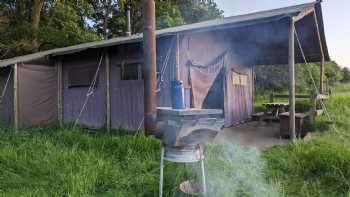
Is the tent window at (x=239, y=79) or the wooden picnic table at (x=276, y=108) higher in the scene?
the tent window at (x=239, y=79)

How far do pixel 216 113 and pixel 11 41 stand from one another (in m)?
14.0

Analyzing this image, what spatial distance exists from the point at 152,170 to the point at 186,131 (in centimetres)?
149

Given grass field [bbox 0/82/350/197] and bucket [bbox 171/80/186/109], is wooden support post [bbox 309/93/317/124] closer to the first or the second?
grass field [bbox 0/82/350/197]

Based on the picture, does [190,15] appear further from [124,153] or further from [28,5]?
[124,153]

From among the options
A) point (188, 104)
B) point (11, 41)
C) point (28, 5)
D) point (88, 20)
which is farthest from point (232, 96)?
point (88, 20)

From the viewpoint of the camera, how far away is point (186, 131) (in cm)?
249

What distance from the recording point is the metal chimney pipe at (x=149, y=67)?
2.92 meters

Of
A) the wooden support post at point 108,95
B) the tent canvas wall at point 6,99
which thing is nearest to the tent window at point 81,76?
the wooden support post at point 108,95

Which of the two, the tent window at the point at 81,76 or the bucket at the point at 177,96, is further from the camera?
the tent window at the point at 81,76

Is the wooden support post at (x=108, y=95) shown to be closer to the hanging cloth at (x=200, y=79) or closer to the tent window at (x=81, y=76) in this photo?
the tent window at (x=81, y=76)

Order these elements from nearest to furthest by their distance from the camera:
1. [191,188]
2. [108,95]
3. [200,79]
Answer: [191,188] → [200,79] → [108,95]

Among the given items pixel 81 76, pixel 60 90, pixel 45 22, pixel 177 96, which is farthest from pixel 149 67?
pixel 45 22

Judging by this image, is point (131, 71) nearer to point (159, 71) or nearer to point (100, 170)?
point (159, 71)

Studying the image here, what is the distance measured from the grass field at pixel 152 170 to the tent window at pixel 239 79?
352 cm
